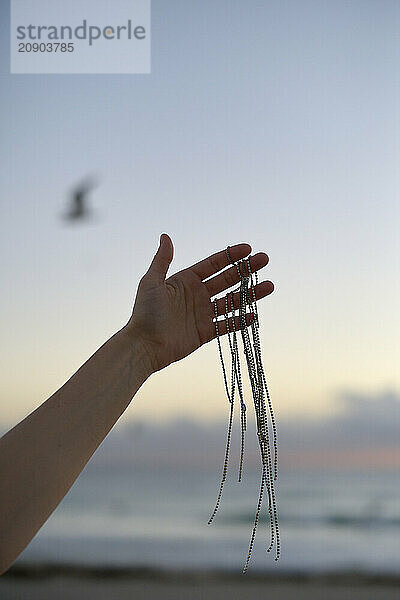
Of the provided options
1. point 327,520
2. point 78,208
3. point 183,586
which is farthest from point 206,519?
point 78,208

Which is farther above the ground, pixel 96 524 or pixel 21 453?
pixel 21 453

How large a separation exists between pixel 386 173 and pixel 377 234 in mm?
197

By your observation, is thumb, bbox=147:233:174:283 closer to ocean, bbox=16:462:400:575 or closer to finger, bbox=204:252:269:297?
finger, bbox=204:252:269:297

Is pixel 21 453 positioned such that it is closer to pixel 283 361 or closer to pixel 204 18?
pixel 283 361

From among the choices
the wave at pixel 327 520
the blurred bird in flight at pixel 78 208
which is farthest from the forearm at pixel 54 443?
the wave at pixel 327 520

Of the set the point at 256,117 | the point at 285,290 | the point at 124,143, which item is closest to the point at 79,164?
the point at 124,143

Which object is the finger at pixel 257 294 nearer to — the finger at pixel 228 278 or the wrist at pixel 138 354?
the finger at pixel 228 278

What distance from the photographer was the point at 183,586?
2.57 meters

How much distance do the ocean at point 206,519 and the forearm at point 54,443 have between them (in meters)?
1.66

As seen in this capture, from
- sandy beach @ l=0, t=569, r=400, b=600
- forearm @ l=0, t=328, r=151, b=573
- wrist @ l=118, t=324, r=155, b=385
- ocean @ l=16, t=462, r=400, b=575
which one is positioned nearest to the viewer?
forearm @ l=0, t=328, r=151, b=573

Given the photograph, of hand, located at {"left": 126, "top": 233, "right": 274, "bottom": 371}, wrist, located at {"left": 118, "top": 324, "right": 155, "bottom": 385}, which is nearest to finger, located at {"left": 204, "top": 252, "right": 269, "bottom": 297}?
hand, located at {"left": 126, "top": 233, "right": 274, "bottom": 371}

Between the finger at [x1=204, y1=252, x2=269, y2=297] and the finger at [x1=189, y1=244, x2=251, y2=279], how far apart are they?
A: 13 mm

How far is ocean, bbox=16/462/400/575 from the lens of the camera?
2.62 meters

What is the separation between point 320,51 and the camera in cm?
249
